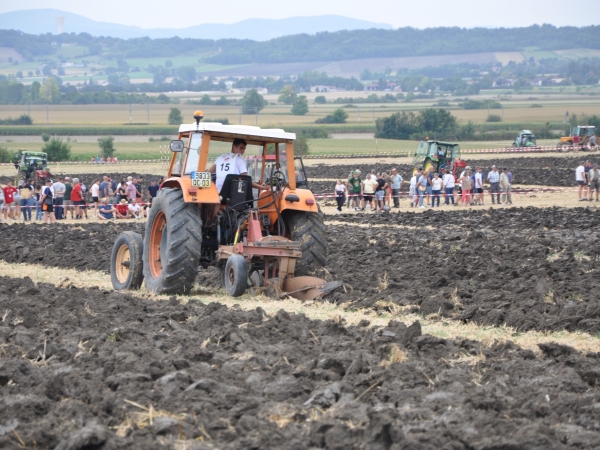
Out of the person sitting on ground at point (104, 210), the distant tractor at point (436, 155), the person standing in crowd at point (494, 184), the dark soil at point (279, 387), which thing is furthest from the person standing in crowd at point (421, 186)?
the dark soil at point (279, 387)

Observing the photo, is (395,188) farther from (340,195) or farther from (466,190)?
(340,195)

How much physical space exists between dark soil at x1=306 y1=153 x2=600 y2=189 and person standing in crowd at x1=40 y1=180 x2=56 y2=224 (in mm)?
10701

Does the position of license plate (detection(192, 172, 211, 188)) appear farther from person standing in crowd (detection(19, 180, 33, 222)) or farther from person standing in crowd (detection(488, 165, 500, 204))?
person standing in crowd (detection(488, 165, 500, 204))

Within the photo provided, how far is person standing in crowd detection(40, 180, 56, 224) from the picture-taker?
2523cm

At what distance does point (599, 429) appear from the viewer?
18.1ft

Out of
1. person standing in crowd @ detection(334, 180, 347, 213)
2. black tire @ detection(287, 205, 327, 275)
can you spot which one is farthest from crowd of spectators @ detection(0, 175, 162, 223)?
black tire @ detection(287, 205, 327, 275)

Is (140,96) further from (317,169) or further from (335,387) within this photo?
(335,387)

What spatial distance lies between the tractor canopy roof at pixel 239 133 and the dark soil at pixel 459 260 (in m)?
1.91

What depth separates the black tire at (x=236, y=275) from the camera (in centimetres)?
1102

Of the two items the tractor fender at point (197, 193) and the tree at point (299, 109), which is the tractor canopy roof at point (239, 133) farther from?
the tree at point (299, 109)

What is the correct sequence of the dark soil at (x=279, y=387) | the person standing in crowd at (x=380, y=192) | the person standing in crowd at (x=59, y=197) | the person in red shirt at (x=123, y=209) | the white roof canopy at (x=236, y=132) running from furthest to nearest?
the person standing in crowd at (x=380, y=192) < the person in red shirt at (x=123, y=209) < the person standing in crowd at (x=59, y=197) < the white roof canopy at (x=236, y=132) < the dark soil at (x=279, y=387)

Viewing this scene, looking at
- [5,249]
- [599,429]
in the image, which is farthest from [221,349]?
[5,249]

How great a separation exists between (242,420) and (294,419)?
337 millimetres

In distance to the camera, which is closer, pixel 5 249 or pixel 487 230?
pixel 5 249
